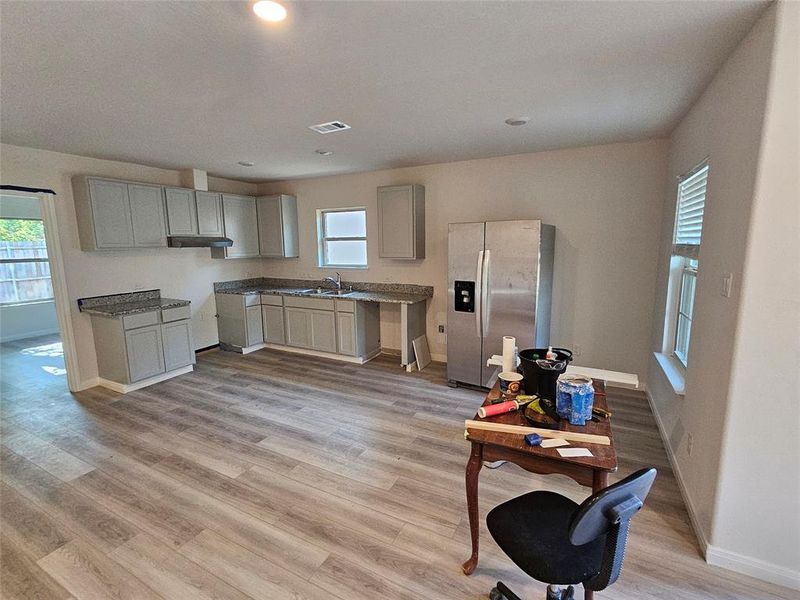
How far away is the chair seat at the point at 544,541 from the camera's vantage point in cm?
122

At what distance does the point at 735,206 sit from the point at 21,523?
4173 mm

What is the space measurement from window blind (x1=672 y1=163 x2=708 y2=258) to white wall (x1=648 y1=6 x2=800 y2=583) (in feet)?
0.97

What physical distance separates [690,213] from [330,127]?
2.85 m

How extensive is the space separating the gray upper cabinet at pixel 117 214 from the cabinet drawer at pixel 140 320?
2.67 ft

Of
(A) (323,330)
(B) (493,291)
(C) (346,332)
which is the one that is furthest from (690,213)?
(A) (323,330)

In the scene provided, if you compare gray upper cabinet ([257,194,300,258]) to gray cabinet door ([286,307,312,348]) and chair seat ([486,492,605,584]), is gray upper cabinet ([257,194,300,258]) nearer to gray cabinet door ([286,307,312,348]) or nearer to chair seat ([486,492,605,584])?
gray cabinet door ([286,307,312,348])

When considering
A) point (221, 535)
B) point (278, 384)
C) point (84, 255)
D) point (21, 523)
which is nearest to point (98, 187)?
point (84, 255)

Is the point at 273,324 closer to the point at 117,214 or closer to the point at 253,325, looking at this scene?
the point at 253,325

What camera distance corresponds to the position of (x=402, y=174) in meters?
4.81

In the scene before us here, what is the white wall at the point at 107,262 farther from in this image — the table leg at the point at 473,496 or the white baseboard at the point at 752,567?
the white baseboard at the point at 752,567

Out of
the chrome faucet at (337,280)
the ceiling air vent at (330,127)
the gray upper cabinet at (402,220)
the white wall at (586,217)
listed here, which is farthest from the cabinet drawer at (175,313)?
the white wall at (586,217)

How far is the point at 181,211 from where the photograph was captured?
4.67 meters

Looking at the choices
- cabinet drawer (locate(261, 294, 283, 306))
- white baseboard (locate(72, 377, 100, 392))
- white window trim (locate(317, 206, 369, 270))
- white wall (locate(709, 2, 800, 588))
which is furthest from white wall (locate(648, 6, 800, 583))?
white baseboard (locate(72, 377, 100, 392))

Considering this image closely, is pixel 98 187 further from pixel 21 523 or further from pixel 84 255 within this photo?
pixel 21 523
